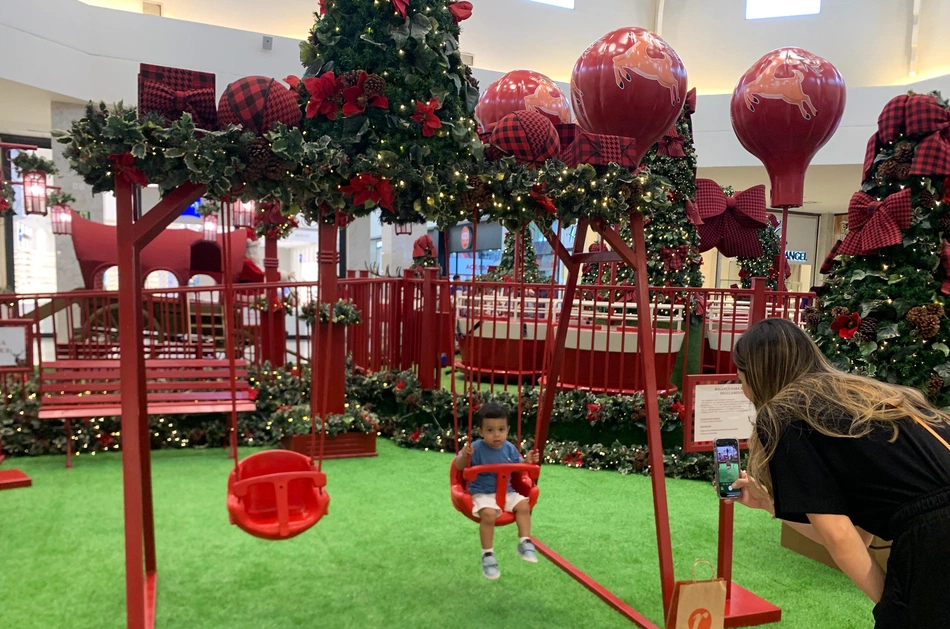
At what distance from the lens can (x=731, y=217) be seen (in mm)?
5152

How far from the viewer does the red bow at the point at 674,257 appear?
675 cm

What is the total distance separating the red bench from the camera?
514 centimetres

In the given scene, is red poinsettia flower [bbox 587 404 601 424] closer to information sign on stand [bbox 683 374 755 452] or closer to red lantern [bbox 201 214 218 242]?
information sign on stand [bbox 683 374 755 452]

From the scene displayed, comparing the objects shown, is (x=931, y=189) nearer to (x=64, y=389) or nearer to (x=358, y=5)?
(x=358, y=5)

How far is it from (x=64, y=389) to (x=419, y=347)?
312 centimetres

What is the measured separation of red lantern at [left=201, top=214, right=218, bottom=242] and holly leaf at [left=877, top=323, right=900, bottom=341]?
319 inches

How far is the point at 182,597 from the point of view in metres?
3.12

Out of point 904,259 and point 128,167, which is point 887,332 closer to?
point 904,259

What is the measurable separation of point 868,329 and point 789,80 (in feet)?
4.83

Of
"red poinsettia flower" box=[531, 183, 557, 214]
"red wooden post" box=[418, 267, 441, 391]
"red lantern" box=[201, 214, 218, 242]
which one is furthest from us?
"red lantern" box=[201, 214, 218, 242]

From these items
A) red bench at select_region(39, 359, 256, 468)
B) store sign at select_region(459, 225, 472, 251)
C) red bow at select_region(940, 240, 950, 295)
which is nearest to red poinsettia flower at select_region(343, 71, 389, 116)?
red bow at select_region(940, 240, 950, 295)

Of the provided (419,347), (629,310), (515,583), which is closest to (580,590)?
(515,583)

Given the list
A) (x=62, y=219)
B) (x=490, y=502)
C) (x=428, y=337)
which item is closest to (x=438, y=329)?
(x=428, y=337)

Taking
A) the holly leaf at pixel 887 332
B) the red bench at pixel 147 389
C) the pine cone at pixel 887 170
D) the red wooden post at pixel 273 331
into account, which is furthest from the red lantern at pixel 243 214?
the holly leaf at pixel 887 332
